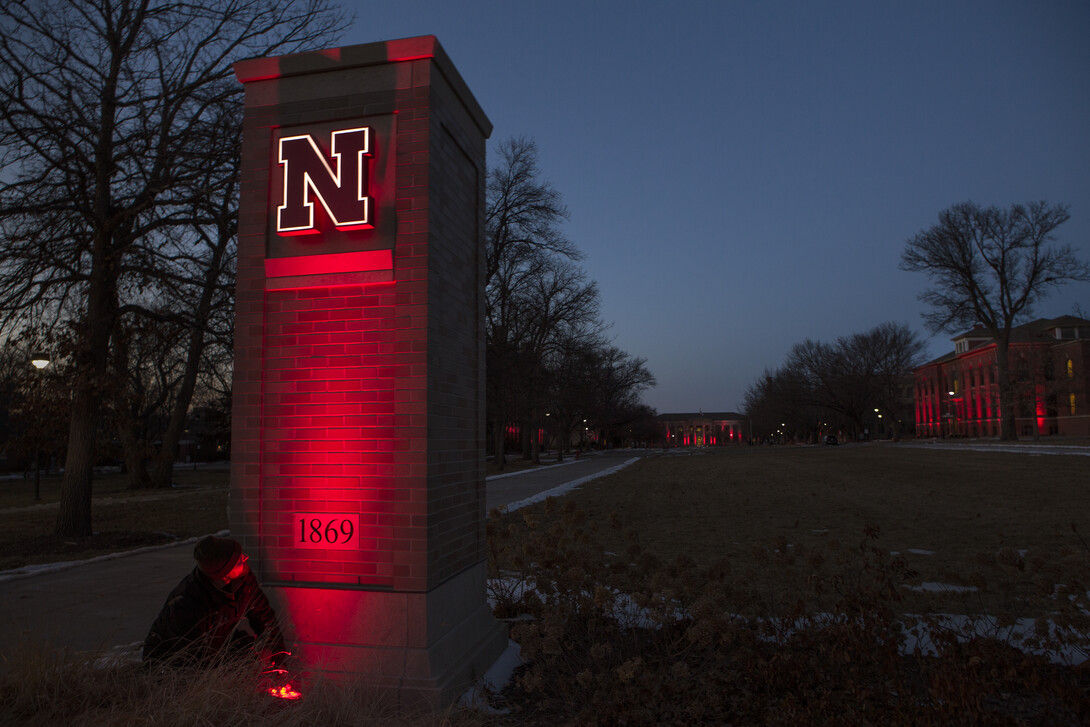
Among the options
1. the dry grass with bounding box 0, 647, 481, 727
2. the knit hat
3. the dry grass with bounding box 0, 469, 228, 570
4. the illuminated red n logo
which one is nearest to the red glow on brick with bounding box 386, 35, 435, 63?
the illuminated red n logo

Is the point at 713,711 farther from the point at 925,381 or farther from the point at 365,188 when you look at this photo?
the point at 925,381

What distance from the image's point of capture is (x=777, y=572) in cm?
738

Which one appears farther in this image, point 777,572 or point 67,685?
point 777,572

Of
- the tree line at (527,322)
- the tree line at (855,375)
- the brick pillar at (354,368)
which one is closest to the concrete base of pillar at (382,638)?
the brick pillar at (354,368)

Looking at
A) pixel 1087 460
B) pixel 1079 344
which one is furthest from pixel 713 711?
pixel 1079 344

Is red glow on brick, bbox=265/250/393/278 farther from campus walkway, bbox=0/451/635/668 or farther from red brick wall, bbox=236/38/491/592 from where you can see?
campus walkway, bbox=0/451/635/668

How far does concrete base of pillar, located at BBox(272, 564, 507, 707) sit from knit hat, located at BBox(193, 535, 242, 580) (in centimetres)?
54

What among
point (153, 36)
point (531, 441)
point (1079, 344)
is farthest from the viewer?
point (1079, 344)

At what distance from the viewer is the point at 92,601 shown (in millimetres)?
6555

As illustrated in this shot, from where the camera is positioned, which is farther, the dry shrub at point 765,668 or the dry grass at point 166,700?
the dry shrub at point 765,668

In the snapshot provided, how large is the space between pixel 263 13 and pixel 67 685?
11.9 m

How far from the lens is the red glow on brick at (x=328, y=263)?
4387 mm

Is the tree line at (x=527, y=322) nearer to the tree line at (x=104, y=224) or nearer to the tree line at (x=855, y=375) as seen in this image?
the tree line at (x=104, y=224)

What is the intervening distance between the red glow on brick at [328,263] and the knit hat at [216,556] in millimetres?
1758
